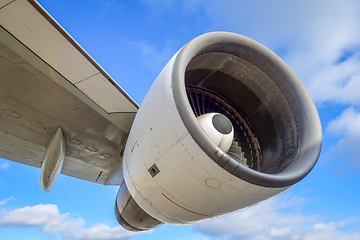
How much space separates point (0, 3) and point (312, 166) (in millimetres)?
3836

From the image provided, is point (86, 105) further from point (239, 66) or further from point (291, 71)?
point (291, 71)

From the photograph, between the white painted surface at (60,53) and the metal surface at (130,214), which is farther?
the metal surface at (130,214)

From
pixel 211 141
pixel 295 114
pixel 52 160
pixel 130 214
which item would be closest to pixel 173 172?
pixel 211 141

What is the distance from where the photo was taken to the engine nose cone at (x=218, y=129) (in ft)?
9.20

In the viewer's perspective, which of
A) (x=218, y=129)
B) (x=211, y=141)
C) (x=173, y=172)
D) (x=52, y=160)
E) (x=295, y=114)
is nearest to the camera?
(x=211, y=141)

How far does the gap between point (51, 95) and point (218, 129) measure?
2.43 meters

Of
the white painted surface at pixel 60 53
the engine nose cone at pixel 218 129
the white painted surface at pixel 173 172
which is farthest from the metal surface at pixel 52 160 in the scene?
the engine nose cone at pixel 218 129

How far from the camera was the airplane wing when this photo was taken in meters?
2.63

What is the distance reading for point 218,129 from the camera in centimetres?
283

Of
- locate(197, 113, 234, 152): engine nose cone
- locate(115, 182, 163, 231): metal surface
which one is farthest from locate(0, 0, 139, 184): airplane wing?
locate(197, 113, 234, 152): engine nose cone

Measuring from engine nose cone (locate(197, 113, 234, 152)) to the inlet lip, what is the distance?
0.74 m

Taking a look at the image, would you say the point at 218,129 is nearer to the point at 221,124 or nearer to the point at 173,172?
the point at 221,124

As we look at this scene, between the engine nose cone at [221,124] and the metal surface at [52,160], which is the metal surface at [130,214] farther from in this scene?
the engine nose cone at [221,124]

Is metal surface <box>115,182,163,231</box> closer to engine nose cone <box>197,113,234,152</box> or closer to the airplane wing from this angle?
the airplane wing
